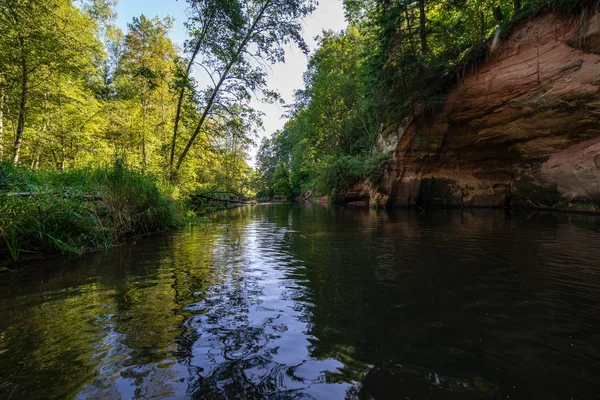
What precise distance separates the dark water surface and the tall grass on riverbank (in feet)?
1.69

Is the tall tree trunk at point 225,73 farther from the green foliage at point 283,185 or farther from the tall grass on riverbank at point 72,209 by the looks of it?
the green foliage at point 283,185

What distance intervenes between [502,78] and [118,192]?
16.0 metres

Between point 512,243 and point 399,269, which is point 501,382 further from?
point 512,243

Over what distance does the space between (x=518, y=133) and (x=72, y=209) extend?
683 inches

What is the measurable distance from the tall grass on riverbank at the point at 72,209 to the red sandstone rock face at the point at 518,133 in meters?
15.0

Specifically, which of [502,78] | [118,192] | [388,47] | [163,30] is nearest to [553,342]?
[118,192]

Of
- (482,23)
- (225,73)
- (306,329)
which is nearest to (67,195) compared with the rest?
(306,329)

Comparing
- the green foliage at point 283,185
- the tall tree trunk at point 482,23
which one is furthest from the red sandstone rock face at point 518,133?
the green foliage at point 283,185

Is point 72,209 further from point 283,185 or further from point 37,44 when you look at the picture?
point 283,185

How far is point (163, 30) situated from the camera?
1528 cm

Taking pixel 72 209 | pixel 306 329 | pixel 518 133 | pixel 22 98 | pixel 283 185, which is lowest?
pixel 306 329

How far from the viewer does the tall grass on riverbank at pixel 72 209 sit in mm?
3988

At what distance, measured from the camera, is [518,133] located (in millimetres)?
13070

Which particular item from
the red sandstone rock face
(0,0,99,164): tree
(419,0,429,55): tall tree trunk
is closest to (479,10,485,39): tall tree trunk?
(419,0,429,55): tall tree trunk
